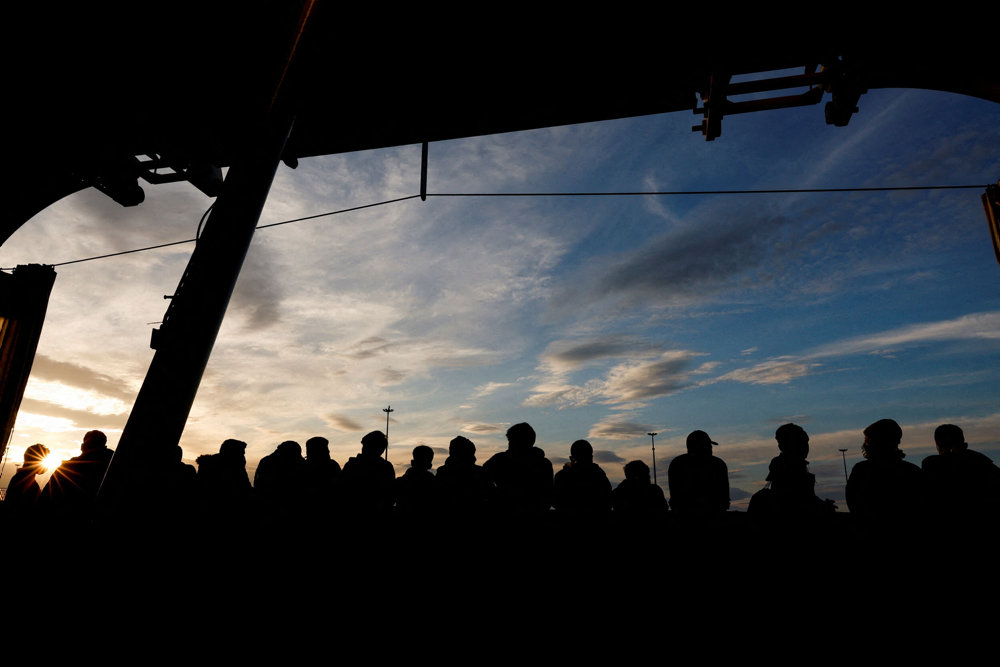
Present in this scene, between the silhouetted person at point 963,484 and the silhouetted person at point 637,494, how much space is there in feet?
4.87

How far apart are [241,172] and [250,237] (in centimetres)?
62

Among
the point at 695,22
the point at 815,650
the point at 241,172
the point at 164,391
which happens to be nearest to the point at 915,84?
the point at 695,22

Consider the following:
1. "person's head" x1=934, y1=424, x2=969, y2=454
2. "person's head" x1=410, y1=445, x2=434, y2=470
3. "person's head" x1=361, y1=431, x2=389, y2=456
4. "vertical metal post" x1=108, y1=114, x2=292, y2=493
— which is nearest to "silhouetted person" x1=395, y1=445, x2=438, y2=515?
"person's head" x1=410, y1=445, x2=434, y2=470

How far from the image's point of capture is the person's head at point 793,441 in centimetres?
347

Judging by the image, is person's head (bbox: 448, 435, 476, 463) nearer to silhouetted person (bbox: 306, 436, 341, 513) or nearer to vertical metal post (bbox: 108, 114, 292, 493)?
silhouetted person (bbox: 306, 436, 341, 513)

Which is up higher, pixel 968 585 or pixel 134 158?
pixel 134 158

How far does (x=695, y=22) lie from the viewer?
6.63m

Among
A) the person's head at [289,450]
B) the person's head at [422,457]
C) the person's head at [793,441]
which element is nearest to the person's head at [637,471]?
the person's head at [793,441]

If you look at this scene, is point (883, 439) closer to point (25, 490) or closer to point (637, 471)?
point (637, 471)

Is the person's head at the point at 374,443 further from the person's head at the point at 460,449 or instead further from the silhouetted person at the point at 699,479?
the silhouetted person at the point at 699,479

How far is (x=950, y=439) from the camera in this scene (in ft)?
11.6

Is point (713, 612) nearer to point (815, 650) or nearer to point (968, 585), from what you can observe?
point (815, 650)

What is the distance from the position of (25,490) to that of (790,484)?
616cm

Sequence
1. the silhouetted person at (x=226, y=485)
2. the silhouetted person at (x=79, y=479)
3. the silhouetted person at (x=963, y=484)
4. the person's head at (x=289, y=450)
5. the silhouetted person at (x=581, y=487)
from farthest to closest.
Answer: the person's head at (x=289, y=450) < the silhouetted person at (x=79, y=479) < the silhouetted person at (x=581, y=487) < the silhouetted person at (x=226, y=485) < the silhouetted person at (x=963, y=484)
